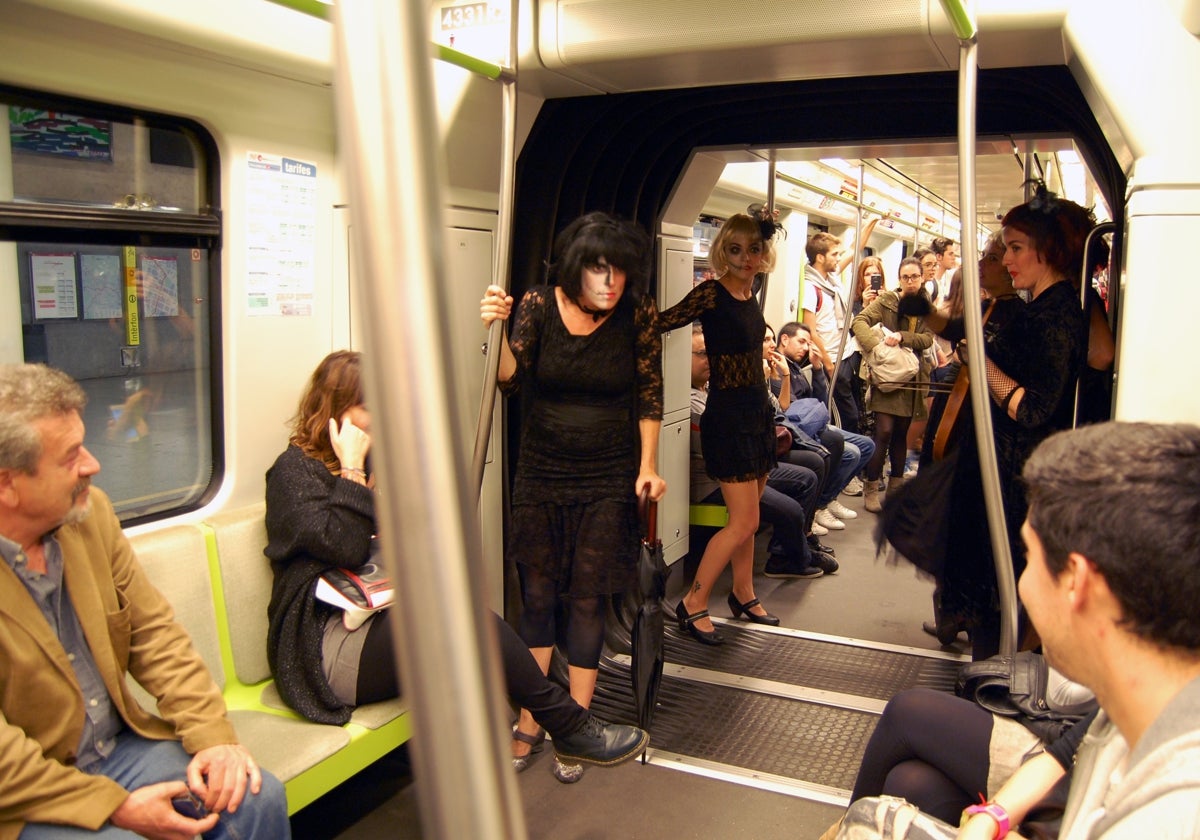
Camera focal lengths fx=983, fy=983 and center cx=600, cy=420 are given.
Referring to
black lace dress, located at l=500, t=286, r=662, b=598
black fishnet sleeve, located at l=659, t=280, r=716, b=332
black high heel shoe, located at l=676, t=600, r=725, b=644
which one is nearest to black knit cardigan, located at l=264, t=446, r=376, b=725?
black lace dress, located at l=500, t=286, r=662, b=598

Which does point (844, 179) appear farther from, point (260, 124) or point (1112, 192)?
point (260, 124)

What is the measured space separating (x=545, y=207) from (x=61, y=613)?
2.38 meters

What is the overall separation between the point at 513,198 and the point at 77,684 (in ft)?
6.30

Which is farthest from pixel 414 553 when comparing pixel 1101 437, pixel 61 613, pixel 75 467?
pixel 61 613

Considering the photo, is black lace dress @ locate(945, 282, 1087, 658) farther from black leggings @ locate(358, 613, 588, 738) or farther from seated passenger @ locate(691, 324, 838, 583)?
seated passenger @ locate(691, 324, 838, 583)

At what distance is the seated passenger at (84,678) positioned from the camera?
1.87 m

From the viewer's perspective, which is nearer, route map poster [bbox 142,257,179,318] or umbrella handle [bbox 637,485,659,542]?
route map poster [bbox 142,257,179,318]

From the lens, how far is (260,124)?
2.99 m

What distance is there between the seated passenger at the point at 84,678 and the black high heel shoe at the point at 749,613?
2.81m

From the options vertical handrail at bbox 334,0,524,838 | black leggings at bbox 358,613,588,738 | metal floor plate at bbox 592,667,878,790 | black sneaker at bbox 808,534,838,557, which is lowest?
metal floor plate at bbox 592,667,878,790

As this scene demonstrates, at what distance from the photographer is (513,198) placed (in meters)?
3.21

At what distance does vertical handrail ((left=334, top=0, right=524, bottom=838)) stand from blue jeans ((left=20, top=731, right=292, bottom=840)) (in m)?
2.02

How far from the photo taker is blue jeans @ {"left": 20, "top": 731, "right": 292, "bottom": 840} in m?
2.09

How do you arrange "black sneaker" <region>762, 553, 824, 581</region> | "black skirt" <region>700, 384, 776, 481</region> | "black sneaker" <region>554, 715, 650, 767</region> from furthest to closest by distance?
"black sneaker" <region>762, 553, 824, 581</region>
"black skirt" <region>700, 384, 776, 481</region>
"black sneaker" <region>554, 715, 650, 767</region>
